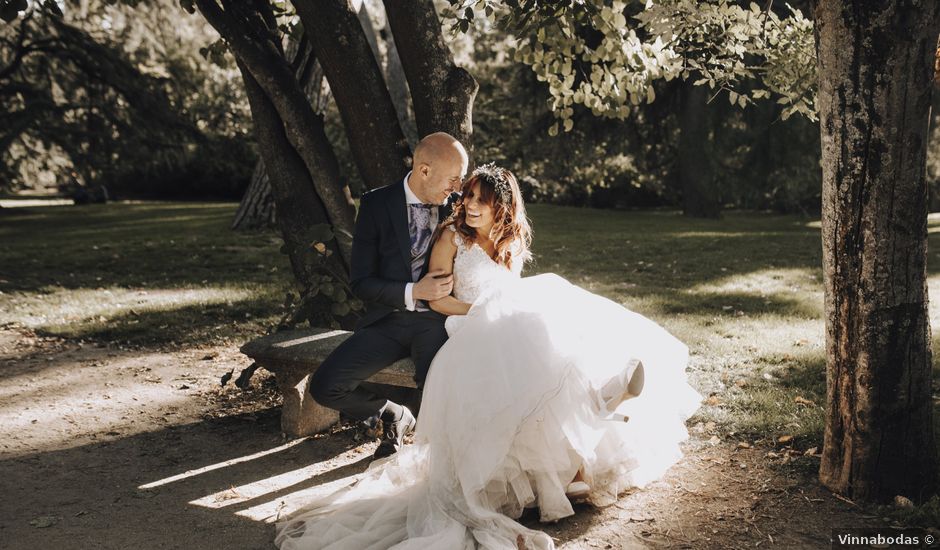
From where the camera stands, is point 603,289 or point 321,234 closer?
point 321,234

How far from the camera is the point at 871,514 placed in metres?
3.57

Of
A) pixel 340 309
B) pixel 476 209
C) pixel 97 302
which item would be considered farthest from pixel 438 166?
pixel 97 302

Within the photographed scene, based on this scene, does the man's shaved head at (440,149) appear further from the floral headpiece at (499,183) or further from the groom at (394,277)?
the floral headpiece at (499,183)

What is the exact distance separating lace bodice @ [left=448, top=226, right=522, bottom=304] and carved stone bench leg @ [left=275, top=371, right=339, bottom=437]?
4.86 feet

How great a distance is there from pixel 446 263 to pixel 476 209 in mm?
341

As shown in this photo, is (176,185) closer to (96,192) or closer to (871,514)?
(96,192)

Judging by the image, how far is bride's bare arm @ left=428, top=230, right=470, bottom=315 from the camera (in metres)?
3.97

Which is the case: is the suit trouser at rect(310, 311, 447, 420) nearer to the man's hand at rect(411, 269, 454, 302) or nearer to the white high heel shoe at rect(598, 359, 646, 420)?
the man's hand at rect(411, 269, 454, 302)

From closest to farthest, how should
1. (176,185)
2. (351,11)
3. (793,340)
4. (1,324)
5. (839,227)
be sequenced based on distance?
(839,227) < (351,11) < (793,340) < (1,324) < (176,185)

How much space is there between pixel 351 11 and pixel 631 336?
294cm

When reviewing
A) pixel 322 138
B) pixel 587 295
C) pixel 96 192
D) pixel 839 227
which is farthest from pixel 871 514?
pixel 96 192

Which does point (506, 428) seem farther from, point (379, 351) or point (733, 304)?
point (733, 304)

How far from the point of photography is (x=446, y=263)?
3984 mm

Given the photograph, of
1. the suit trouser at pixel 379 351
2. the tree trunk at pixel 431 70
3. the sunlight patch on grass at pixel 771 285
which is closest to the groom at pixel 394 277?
the suit trouser at pixel 379 351
